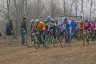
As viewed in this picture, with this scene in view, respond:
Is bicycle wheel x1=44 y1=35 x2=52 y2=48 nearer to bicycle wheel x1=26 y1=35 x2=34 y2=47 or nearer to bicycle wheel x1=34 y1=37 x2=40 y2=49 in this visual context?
bicycle wheel x1=34 y1=37 x2=40 y2=49

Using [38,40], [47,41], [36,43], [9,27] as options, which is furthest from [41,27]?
[9,27]

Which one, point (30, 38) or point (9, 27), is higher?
point (9, 27)

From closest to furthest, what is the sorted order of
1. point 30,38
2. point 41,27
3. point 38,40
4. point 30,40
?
point 41,27 → point 38,40 → point 30,40 → point 30,38

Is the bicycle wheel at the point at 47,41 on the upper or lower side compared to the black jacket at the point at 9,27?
lower

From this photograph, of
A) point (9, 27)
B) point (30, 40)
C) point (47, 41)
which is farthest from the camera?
point (9, 27)

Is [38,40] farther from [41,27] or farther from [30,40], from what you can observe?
[30,40]

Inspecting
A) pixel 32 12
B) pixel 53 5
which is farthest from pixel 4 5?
pixel 53 5

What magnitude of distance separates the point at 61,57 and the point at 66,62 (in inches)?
55.1

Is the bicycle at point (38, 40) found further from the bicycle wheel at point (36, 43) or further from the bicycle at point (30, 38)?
the bicycle at point (30, 38)

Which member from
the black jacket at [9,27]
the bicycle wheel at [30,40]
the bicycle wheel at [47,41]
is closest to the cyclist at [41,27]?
the bicycle wheel at [47,41]

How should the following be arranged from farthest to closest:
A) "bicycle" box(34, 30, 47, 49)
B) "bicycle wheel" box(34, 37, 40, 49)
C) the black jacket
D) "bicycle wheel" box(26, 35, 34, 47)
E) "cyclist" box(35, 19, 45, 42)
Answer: the black jacket
"bicycle wheel" box(26, 35, 34, 47)
"bicycle wheel" box(34, 37, 40, 49)
"bicycle" box(34, 30, 47, 49)
"cyclist" box(35, 19, 45, 42)

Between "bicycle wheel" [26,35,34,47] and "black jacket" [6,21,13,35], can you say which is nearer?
"bicycle wheel" [26,35,34,47]

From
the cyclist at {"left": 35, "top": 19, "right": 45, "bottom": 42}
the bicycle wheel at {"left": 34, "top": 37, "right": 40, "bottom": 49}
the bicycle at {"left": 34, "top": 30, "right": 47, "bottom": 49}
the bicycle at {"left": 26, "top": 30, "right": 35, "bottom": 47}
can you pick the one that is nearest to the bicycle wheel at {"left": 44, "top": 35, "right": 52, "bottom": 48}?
the bicycle at {"left": 34, "top": 30, "right": 47, "bottom": 49}

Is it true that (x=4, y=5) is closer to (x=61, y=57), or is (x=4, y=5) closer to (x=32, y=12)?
(x=32, y=12)
